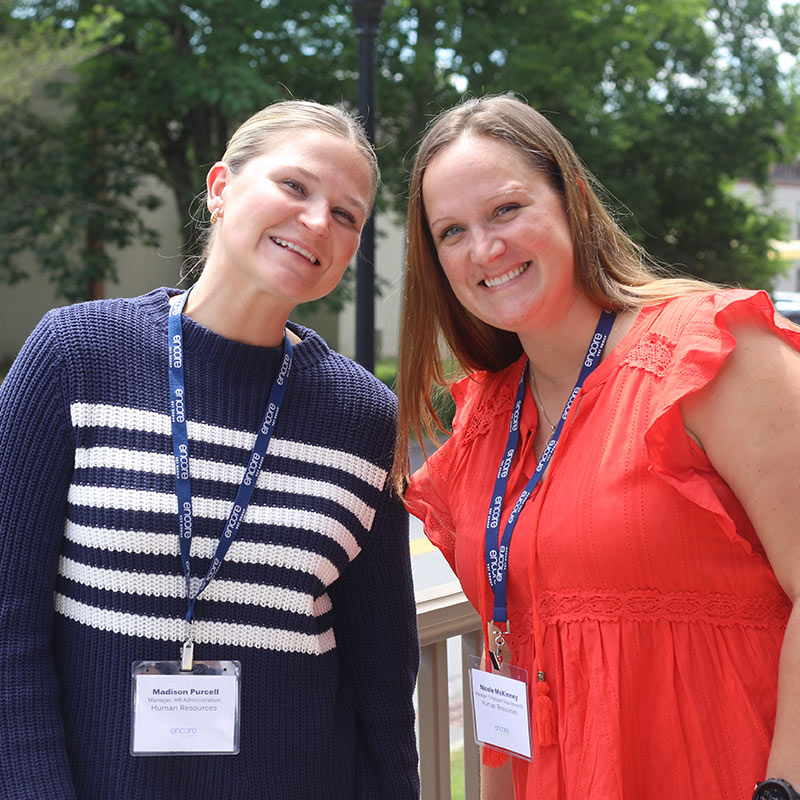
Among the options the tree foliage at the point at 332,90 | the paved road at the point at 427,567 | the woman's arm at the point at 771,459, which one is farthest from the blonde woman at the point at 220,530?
the tree foliage at the point at 332,90

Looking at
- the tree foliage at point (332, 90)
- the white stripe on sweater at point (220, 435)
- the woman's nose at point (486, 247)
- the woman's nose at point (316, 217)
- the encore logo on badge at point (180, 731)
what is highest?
the tree foliage at point (332, 90)

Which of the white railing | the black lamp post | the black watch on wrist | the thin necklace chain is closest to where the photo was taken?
the black watch on wrist

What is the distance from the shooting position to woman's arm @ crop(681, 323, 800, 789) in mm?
1487

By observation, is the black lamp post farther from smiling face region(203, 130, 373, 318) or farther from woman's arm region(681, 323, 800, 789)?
woman's arm region(681, 323, 800, 789)

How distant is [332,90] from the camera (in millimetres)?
12367

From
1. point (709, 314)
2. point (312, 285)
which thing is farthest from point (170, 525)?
point (709, 314)

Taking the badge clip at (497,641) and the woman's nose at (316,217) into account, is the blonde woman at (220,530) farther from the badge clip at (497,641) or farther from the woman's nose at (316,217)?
the badge clip at (497,641)

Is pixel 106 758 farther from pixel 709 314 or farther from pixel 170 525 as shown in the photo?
pixel 709 314

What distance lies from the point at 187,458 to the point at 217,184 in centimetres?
59

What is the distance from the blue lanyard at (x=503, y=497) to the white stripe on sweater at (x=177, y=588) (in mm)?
349

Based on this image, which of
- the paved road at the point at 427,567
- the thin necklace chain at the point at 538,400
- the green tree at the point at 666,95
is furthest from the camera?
the green tree at the point at 666,95

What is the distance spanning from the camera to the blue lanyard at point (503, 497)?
68.1 inches

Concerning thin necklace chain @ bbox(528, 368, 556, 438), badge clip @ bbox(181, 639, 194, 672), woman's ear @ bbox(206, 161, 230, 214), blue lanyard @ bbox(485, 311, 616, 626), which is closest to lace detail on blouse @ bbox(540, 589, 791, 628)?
blue lanyard @ bbox(485, 311, 616, 626)

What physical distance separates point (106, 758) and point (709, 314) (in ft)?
4.21
